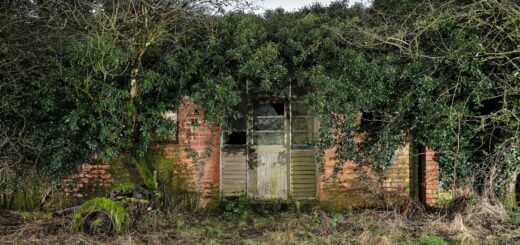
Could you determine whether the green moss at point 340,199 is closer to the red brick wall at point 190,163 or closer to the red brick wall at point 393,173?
the red brick wall at point 393,173

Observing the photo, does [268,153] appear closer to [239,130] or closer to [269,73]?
[239,130]

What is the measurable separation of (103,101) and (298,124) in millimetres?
4107

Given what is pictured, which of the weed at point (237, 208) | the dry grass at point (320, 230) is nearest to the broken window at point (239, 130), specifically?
the weed at point (237, 208)

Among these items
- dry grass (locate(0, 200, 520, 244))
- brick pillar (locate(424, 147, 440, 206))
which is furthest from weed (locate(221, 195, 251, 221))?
brick pillar (locate(424, 147, 440, 206))

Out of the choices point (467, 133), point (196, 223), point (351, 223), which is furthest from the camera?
point (196, 223)

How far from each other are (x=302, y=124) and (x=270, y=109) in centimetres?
74

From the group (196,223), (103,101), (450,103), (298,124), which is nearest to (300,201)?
(298,124)

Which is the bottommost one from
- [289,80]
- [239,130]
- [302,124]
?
[239,130]

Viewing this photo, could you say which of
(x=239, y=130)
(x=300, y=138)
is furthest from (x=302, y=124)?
(x=239, y=130)

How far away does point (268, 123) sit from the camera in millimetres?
9680

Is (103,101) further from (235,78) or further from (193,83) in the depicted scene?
(235,78)

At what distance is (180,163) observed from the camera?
9.69m

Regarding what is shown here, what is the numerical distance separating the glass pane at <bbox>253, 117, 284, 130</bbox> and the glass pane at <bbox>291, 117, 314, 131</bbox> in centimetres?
27

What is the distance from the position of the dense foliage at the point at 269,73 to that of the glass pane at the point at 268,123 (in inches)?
64.4
